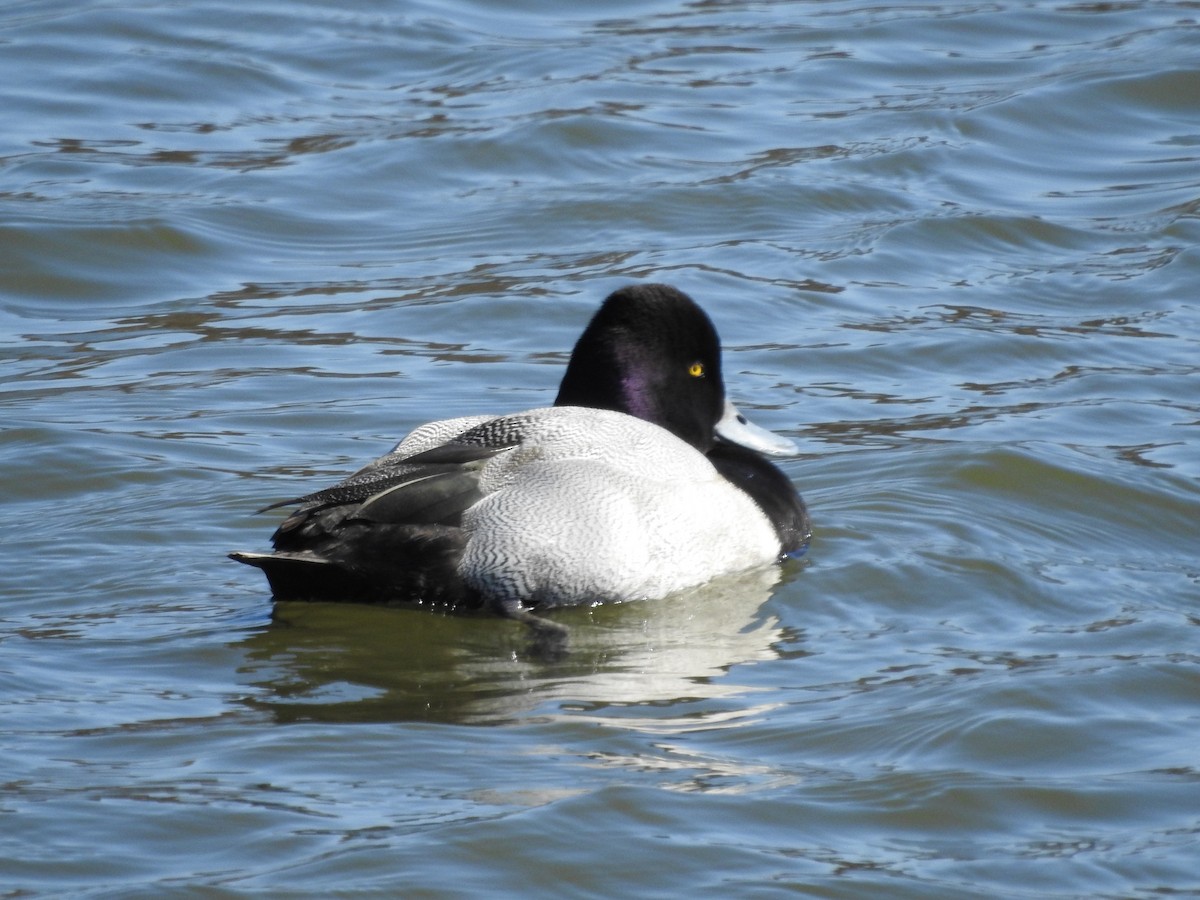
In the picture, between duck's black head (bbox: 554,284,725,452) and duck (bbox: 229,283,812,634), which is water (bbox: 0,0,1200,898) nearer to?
duck (bbox: 229,283,812,634)

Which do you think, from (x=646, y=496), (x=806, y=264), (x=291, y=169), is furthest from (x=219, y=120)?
(x=646, y=496)

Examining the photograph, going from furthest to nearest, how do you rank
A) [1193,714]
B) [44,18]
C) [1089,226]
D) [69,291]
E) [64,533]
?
[44,18] < [1089,226] < [69,291] < [64,533] < [1193,714]

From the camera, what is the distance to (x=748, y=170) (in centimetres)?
1091

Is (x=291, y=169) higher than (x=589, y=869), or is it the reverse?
(x=291, y=169)

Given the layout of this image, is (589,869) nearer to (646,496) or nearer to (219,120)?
(646,496)

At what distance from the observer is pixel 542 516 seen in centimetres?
573

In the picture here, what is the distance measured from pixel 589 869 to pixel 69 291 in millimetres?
6038

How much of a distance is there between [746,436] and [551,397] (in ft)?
4.67

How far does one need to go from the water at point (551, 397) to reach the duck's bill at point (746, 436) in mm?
286

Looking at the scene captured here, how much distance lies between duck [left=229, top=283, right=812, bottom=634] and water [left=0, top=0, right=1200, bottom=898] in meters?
0.14

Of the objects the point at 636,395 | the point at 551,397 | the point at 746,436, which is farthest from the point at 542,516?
the point at 551,397

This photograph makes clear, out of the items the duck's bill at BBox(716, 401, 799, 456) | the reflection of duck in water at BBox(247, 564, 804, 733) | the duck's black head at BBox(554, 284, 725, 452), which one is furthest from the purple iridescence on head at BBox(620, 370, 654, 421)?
the reflection of duck in water at BBox(247, 564, 804, 733)

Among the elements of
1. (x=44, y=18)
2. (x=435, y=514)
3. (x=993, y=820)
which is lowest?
(x=993, y=820)

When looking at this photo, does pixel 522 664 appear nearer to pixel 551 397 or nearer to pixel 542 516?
pixel 542 516
